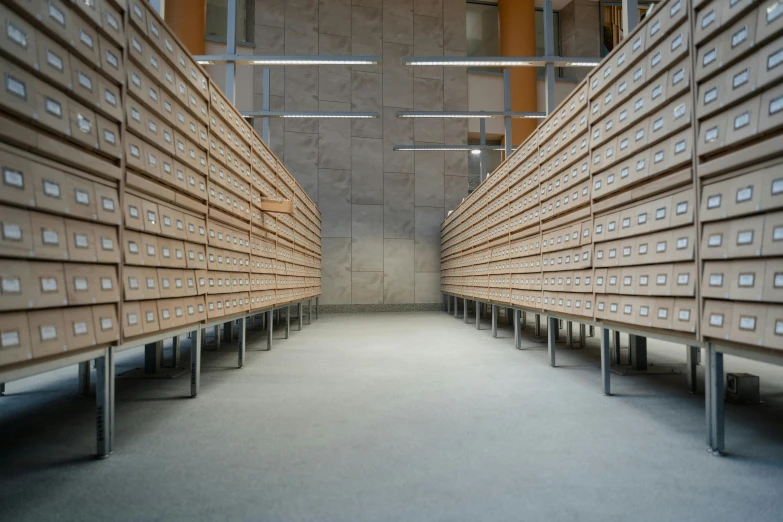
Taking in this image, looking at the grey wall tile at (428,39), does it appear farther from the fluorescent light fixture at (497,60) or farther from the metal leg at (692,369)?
the metal leg at (692,369)

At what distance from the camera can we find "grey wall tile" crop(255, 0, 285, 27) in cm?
1206

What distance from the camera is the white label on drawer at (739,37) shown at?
7.08 ft

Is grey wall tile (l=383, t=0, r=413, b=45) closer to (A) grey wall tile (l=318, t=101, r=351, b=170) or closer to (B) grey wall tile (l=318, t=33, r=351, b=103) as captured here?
(B) grey wall tile (l=318, t=33, r=351, b=103)

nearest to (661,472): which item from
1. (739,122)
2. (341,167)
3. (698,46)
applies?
(739,122)

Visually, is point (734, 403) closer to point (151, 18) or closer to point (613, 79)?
point (613, 79)

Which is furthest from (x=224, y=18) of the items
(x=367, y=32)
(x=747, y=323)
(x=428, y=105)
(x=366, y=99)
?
(x=747, y=323)

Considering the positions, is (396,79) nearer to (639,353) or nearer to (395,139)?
(395,139)

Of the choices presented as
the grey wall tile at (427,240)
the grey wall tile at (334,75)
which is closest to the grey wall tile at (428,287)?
the grey wall tile at (427,240)

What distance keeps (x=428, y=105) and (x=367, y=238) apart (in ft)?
14.1

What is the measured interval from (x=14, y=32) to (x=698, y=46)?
331 centimetres

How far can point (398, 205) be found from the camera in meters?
12.8

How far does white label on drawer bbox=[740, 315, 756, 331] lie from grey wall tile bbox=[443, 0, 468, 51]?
1289 cm

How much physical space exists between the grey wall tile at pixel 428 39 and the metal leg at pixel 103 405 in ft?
40.3

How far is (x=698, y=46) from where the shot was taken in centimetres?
248
